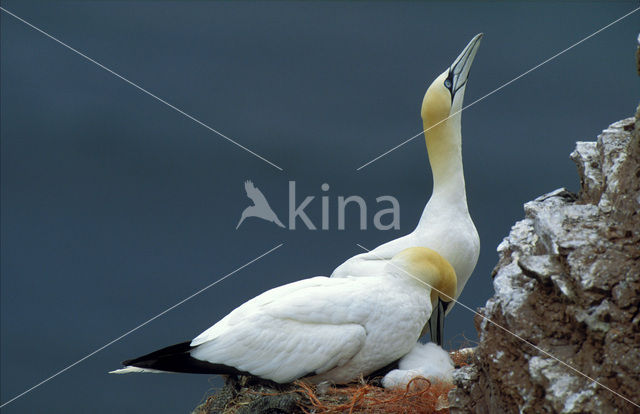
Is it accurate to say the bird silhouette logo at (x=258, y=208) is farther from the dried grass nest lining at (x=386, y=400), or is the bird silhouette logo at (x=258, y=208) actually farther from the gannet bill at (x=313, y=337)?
the dried grass nest lining at (x=386, y=400)

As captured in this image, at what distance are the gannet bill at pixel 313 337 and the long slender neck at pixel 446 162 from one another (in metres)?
0.90

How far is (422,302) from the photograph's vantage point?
4402 millimetres

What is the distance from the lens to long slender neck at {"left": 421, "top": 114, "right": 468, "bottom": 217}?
5137 mm

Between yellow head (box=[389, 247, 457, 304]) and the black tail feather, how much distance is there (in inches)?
36.8

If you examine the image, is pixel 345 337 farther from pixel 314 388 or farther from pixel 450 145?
pixel 450 145

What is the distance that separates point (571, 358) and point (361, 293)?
5.05 feet

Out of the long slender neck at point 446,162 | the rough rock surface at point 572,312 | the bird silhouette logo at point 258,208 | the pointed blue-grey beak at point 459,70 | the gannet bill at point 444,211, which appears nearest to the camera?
the rough rock surface at point 572,312

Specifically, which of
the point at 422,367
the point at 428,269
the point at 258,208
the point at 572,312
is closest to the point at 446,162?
the point at 428,269

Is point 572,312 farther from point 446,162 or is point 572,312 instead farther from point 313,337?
point 446,162

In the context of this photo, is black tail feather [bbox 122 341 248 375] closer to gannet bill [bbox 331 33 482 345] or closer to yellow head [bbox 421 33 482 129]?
gannet bill [bbox 331 33 482 345]

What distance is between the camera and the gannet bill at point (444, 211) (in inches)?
193

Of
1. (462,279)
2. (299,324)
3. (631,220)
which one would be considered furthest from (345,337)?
(631,220)

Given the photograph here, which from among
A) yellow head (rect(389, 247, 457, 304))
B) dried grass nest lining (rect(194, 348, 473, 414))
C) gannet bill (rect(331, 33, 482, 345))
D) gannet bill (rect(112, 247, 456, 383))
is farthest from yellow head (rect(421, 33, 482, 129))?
dried grass nest lining (rect(194, 348, 473, 414))

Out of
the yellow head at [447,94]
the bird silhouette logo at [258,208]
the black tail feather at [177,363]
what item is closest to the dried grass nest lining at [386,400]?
the black tail feather at [177,363]
